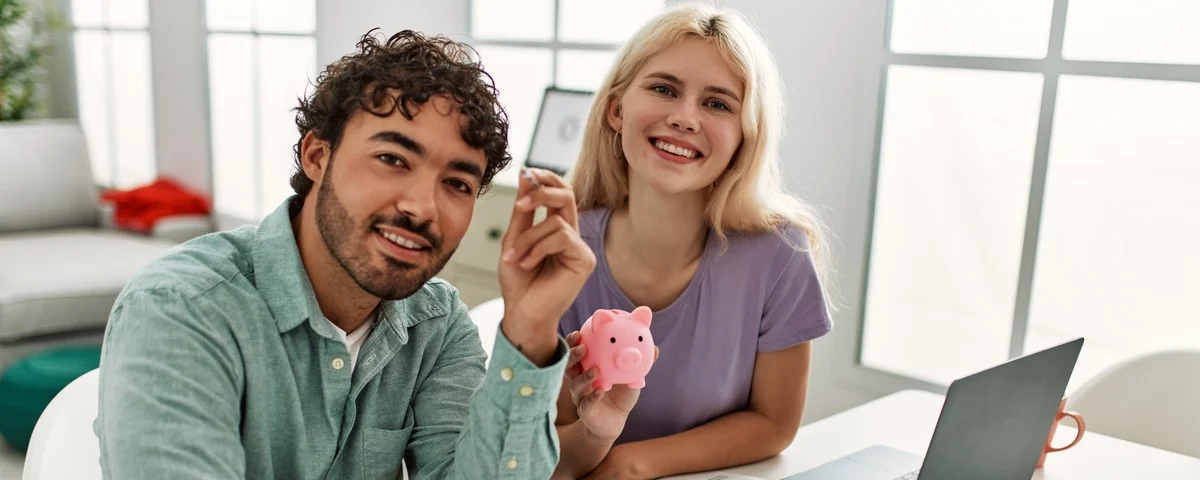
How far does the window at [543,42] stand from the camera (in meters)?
3.11

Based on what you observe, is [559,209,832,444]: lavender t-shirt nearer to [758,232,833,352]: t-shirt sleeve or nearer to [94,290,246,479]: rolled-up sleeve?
[758,232,833,352]: t-shirt sleeve

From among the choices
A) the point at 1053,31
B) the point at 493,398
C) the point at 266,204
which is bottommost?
the point at 266,204

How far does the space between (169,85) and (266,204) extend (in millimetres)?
818

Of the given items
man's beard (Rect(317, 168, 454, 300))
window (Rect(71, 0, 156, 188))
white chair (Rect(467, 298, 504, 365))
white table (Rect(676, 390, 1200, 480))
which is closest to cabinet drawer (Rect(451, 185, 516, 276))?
white chair (Rect(467, 298, 504, 365))

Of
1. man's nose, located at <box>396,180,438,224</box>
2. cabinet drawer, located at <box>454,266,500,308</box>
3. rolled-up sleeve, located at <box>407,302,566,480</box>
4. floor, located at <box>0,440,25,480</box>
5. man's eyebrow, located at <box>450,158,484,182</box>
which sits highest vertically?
man's eyebrow, located at <box>450,158,484,182</box>

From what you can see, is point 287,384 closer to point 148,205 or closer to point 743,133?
point 743,133

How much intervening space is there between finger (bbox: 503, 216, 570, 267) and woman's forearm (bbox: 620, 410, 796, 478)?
1.35 feet

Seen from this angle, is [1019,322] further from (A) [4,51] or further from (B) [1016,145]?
(A) [4,51]

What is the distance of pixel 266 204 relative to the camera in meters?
4.41

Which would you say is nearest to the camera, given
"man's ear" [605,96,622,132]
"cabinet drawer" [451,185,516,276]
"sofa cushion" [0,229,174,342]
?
"man's ear" [605,96,622,132]

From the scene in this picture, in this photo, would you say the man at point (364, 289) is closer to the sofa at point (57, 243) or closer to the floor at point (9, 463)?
the floor at point (9, 463)

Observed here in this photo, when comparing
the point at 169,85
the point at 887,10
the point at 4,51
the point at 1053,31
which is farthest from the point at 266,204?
the point at 1053,31

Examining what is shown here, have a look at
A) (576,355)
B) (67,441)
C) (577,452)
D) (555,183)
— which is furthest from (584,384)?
(67,441)

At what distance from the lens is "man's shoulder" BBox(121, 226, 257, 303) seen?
111 centimetres
